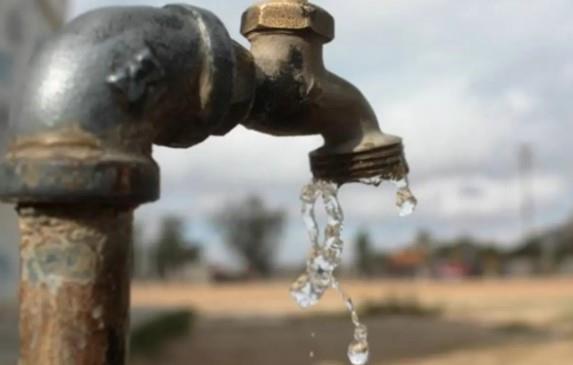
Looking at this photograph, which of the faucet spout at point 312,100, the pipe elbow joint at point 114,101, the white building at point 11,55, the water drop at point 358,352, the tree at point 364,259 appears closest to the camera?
the pipe elbow joint at point 114,101

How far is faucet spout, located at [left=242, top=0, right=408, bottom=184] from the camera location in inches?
42.7

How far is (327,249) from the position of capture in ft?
4.12

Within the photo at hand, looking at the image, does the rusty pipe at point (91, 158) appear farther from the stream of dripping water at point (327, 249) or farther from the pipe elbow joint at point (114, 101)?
the stream of dripping water at point (327, 249)

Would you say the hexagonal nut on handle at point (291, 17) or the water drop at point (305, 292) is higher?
the hexagonal nut on handle at point (291, 17)

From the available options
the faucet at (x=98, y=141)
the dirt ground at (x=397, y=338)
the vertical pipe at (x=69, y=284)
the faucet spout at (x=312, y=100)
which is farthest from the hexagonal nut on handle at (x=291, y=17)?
the dirt ground at (x=397, y=338)

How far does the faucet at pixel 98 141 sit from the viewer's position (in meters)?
0.83

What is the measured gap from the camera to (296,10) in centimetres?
110

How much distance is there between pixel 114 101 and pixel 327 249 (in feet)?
1.55

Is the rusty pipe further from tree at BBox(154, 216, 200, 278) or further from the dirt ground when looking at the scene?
tree at BBox(154, 216, 200, 278)

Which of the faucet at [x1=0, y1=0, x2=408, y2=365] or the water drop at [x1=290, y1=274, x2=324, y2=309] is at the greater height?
the faucet at [x1=0, y1=0, x2=408, y2=365]

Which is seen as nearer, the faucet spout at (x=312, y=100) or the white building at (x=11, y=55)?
the faucet spout at (x=312, y=100)

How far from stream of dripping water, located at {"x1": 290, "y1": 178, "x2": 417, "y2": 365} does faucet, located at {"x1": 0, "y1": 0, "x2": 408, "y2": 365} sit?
0.24m

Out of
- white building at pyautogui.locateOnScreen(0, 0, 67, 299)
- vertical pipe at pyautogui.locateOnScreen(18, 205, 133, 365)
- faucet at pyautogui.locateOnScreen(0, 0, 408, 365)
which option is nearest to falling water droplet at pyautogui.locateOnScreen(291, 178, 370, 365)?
faucet at pyautogui.locateOnScreen(0, 0, 408, 365)

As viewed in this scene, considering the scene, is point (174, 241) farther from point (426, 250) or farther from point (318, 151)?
point (318, 151)
